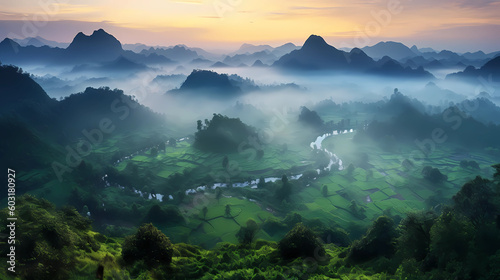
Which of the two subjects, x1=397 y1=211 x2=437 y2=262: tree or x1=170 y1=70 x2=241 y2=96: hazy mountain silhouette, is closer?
x1=397 y1=211 x2=437 y2=262: tree

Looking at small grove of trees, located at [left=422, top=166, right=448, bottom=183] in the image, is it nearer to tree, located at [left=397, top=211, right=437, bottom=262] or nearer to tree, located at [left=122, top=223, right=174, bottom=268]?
tree, located at [left=397, top=211, right=437, bottom=262]

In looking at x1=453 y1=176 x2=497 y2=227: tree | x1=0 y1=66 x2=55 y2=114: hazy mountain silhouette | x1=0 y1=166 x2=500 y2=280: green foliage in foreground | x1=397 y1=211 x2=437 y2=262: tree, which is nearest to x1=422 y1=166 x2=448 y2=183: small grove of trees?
x1=453 y1=176 x2=497 y2=227: tree

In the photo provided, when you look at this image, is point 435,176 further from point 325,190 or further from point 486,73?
point 486,73

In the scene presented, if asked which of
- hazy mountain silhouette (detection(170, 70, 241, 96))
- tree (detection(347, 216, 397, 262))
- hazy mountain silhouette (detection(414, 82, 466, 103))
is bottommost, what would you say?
tree (detection(347, 216, 397, 262))

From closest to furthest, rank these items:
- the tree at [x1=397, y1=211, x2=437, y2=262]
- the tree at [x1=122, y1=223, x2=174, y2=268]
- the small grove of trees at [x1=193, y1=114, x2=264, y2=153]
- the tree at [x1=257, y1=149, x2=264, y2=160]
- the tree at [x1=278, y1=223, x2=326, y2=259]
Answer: the tree at [x1=122, y1=223, x2=174, y2=268] < the tree at [x1=397, y1=211, x2=437, y2=262] < the tree at [x1=278, y1=223, x2=326, y2=259] < the tree at [x1=257, y1=149, x2=264, y2=160] < the small grove of trees at [x1=193, y1=114, x2=264, y2=153]

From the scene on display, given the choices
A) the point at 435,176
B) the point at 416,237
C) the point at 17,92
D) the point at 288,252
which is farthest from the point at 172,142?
the point at 416,237

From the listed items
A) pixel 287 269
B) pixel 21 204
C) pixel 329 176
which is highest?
pixel 21 204

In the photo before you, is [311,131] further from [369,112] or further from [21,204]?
[21,204]

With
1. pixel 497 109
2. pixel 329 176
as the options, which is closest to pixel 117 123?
pixel 329 176

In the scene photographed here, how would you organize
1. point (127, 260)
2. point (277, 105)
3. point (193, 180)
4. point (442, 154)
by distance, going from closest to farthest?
point (127, 260)
point (193, 180)
point (442, 154)
point (277, 105)
